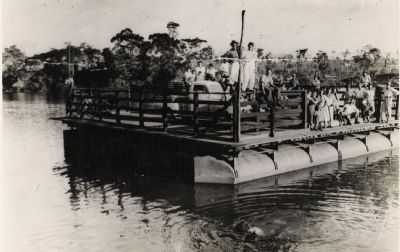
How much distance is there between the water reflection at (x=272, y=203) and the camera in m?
9.02

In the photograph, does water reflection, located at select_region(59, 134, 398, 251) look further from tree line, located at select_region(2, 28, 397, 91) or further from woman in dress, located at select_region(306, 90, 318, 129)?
tree line, located at select_region(2, 28, 397, 91)

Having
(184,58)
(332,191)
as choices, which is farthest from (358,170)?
(184,58)

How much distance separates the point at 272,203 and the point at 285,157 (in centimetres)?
342

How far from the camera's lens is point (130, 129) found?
1548 cm

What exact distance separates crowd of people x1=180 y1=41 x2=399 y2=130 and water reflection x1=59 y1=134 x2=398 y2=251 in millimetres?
1827

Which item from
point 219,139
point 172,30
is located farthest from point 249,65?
point 172,30

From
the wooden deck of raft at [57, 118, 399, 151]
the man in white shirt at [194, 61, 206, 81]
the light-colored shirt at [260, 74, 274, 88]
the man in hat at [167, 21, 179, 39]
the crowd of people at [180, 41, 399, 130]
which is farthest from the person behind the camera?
the man in hat at [167, 21, 179, 39]

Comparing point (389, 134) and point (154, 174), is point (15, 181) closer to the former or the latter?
point (154, 174)

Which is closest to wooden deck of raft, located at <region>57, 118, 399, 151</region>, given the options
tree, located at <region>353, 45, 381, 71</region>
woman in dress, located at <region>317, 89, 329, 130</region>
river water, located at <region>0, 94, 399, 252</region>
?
woman in dress, located at <region>317, 89, 329, 130</region>

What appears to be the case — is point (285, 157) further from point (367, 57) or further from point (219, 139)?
point (367, 57)

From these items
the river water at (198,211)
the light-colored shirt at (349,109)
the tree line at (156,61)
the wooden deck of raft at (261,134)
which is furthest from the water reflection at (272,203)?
the tree line at (156,61)

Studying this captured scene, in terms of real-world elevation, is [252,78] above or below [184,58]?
below

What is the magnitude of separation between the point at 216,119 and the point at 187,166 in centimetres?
156

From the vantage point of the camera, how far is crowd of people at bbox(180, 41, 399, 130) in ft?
49.8
